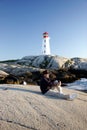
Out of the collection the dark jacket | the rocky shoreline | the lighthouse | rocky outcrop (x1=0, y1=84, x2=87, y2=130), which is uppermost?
the lighthouse

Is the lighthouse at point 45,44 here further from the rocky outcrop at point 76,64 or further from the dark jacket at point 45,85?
the dark jacket at point 45,85

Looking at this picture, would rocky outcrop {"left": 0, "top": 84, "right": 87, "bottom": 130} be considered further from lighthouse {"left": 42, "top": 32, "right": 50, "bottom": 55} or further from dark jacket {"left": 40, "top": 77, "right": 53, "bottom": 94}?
lighthouse {"left": 42, "top": 32, "right": 50, "bottom": 55}

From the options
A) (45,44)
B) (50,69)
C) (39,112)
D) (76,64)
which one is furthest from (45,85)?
(45,44)

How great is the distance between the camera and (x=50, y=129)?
34.9ft

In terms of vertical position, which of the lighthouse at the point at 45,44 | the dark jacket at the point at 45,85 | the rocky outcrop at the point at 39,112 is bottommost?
the rocky outcrop at the point at 39,112

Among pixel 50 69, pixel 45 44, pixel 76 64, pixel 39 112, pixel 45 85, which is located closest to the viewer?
pixel 39 112

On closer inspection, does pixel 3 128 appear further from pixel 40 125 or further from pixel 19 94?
pixel 19 94

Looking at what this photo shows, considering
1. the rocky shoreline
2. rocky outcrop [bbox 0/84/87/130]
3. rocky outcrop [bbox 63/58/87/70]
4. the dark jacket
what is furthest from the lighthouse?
rocky outcrop [bbox 0/84/87/130]

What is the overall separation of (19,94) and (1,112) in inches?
116

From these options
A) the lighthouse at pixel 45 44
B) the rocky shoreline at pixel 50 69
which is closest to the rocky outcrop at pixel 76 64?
the rocky shoreline at pixel 50 69

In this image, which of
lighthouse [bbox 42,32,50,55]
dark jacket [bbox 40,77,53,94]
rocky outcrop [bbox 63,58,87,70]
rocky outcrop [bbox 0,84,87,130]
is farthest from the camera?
lighthouse [bbox 42,32,50,55]

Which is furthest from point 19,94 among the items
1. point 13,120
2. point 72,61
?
point 72,61

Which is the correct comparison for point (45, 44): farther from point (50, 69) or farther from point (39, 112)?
point (39, 112)

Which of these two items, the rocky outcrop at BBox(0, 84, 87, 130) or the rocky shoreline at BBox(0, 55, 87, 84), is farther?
the rocky shoreline at BBox(0, 55, 87, 84)
